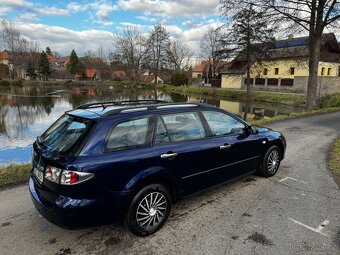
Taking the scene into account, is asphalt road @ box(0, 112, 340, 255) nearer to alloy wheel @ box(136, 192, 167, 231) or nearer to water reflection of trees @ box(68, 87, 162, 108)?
alloy wheel @ box(136, 192, 167, 231)

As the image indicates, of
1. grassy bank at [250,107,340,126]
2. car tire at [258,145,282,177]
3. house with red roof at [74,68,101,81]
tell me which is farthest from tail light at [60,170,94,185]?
house with red roof at [74,68,101,81]

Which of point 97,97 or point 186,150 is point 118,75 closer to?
point 97,97

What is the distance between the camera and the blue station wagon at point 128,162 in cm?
303

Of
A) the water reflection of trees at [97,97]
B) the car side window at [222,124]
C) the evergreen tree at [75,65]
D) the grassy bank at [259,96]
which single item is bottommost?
the water reflection of trees at [97,97]

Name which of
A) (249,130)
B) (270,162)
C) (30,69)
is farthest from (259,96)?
(30,69)

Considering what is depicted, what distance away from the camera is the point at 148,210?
3506mm

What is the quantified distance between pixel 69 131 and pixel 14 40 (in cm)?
8247

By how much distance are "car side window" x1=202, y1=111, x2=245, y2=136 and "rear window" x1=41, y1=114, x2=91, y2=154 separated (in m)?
1.88

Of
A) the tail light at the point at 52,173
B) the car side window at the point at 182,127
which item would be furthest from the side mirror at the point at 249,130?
the tail light at the point at 52,173

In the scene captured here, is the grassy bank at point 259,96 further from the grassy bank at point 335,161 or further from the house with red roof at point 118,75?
the house with red roof at point 118,75

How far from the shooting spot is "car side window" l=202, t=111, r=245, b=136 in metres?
4.37

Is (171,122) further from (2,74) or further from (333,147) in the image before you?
(2,74)

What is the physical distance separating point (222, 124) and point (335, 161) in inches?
153

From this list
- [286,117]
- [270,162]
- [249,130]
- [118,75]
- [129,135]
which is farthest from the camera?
[118,75]
